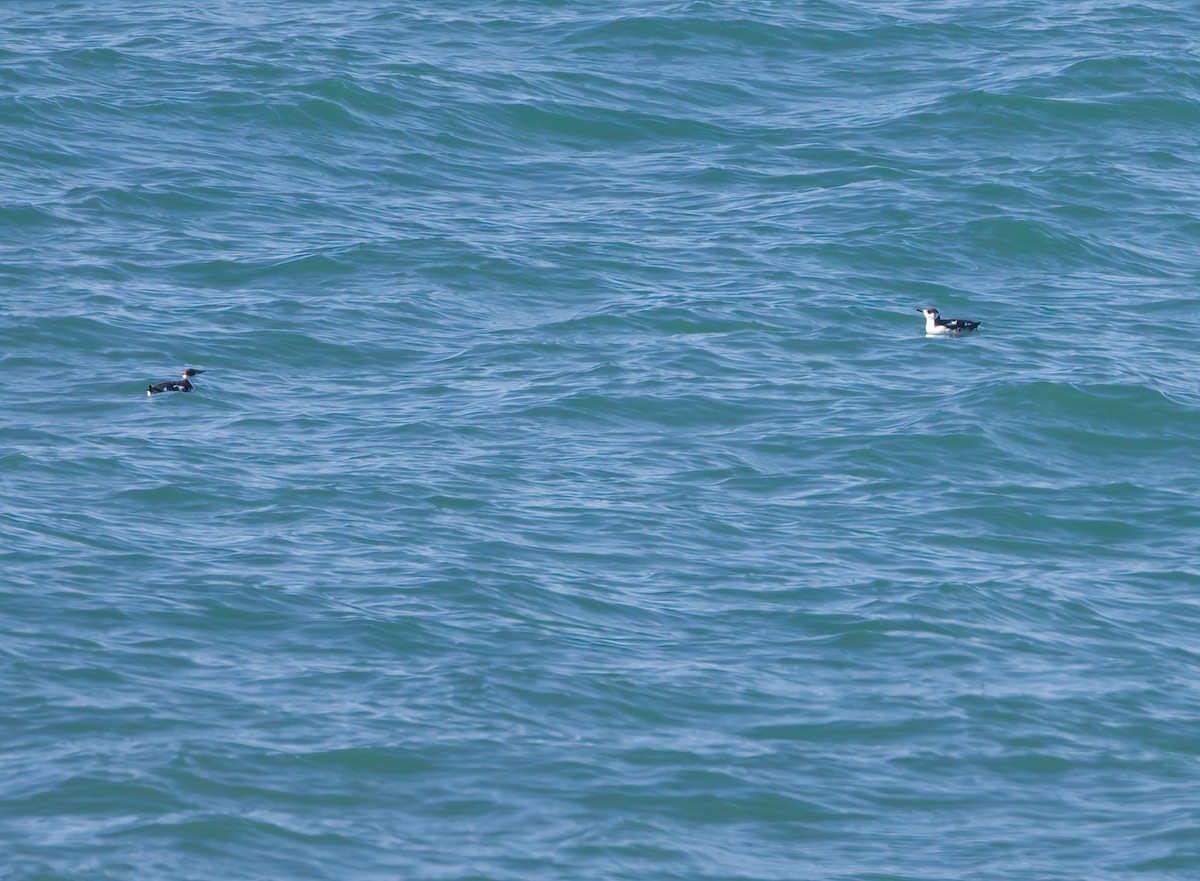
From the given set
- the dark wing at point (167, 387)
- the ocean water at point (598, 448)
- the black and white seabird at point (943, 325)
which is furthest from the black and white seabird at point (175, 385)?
the black and white seabird at point (943, 325)

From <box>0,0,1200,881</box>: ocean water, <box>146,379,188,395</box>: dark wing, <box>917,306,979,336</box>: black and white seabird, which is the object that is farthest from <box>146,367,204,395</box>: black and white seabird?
<box>917,306,979,336</box>: black and white seabird

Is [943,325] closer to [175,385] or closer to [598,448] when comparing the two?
[598,448]

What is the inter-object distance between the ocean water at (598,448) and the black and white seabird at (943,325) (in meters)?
0.26

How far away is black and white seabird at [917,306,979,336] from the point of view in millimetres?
24125

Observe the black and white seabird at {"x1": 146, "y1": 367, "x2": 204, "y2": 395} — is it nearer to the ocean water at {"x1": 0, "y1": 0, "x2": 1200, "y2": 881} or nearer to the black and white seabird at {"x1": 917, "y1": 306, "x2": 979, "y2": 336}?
the ocean water at {"x1": 0, "y1": 0, "x2": 1200, "y2": 881}

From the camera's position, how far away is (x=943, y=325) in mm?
24266

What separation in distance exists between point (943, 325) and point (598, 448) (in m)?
5.74

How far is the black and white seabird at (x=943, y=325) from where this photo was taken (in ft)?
79.2

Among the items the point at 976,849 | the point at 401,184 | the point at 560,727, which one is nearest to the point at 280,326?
the point at 401,184

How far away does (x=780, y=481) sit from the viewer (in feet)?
66.9

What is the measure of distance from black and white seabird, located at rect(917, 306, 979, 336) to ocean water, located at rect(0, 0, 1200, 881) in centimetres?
26

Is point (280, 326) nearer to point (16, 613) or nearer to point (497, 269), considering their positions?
point (497, 269)

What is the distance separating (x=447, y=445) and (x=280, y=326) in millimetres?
4526

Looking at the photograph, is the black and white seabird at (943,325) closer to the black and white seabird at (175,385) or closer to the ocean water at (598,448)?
the ocean water at (598,448)
